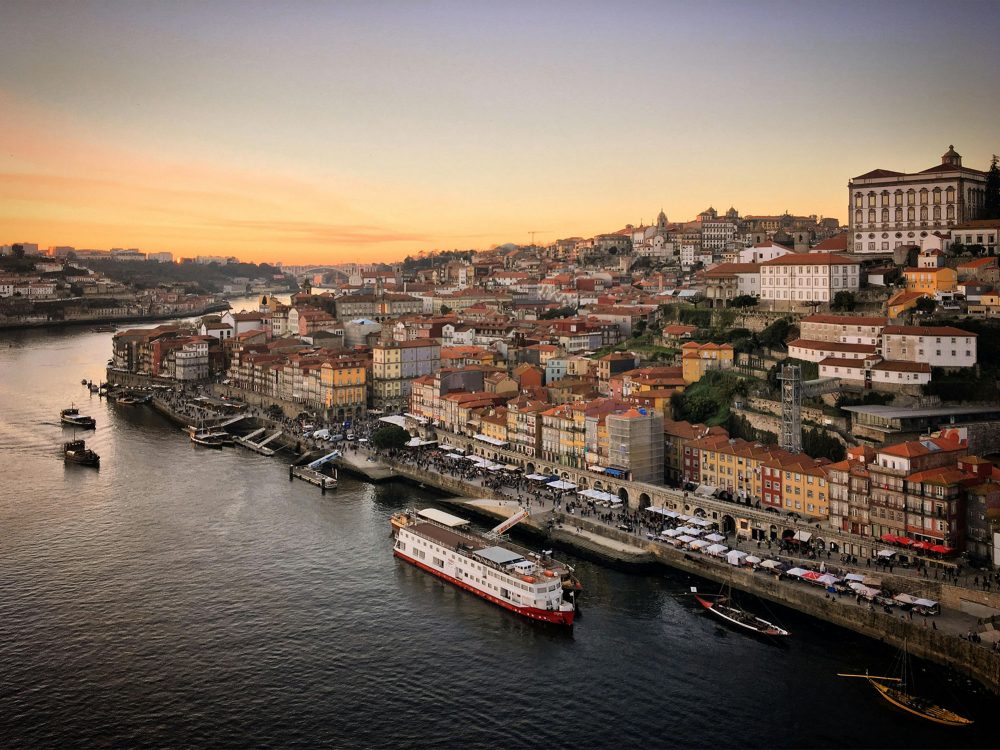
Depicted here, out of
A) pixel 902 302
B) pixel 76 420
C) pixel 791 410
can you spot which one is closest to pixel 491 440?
pixel 791 410

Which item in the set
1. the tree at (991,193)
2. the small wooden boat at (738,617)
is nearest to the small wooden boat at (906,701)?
the small wooden boat at (738,617)

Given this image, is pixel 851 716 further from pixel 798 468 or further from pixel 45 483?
pixel 45 483

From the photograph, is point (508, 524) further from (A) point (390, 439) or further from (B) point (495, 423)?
(A) point (390, 439)

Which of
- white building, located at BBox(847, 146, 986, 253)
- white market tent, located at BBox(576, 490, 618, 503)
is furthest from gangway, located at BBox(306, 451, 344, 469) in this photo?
white building, located at BBox(847, 146, 986, 253)

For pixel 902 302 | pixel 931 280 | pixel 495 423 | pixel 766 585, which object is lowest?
pixel 766 585

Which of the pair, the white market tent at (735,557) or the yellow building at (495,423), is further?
the yellow building at (495,423)

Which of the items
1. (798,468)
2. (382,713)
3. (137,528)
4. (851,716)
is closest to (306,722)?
(382,713)

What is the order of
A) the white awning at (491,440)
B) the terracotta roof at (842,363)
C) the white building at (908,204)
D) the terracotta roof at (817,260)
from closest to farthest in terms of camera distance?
the terracotta roof at (842,363) → the white awning at (491,440) → the terracotta roof at (817,260) → the white building at (908,204)

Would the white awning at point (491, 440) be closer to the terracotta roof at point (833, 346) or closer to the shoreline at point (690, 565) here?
the shoreline at point (690, 565)
